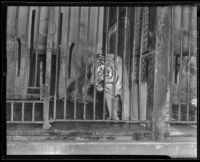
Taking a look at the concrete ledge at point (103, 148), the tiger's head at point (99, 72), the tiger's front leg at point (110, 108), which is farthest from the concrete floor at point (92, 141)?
the tiger's head at point (99, 72)

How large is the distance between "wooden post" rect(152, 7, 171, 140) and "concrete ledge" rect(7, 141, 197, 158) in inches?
6.3

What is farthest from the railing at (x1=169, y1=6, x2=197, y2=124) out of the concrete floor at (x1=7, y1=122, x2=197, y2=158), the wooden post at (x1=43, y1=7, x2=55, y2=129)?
the wooden post at (x1=43, y1=7, x2=55, y2=129)

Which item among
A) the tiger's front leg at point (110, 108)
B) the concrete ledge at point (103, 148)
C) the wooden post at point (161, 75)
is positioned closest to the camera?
the concrete ledge at point (103, 148)

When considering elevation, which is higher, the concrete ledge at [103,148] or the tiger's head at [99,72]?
the tiger's head at [99,72]

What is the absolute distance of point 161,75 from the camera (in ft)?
11.5

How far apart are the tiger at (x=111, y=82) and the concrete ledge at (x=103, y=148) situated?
1.19 ft

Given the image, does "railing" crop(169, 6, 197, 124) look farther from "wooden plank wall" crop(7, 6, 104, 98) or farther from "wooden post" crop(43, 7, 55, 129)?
"wooden post" crop(43, 7, 55, 129)

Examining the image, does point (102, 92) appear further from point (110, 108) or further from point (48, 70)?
point (48, 70)

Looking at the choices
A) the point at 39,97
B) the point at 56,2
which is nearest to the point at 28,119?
the point at 39,97

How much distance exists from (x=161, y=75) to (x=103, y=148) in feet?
→ 3.34

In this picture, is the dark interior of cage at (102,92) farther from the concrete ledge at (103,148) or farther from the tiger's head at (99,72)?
the concrete ledge at (103,148)

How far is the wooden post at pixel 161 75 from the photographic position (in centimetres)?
346

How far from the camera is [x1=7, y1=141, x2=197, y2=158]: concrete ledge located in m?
3.35

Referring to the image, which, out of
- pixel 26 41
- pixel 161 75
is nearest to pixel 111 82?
pixel 161 75
